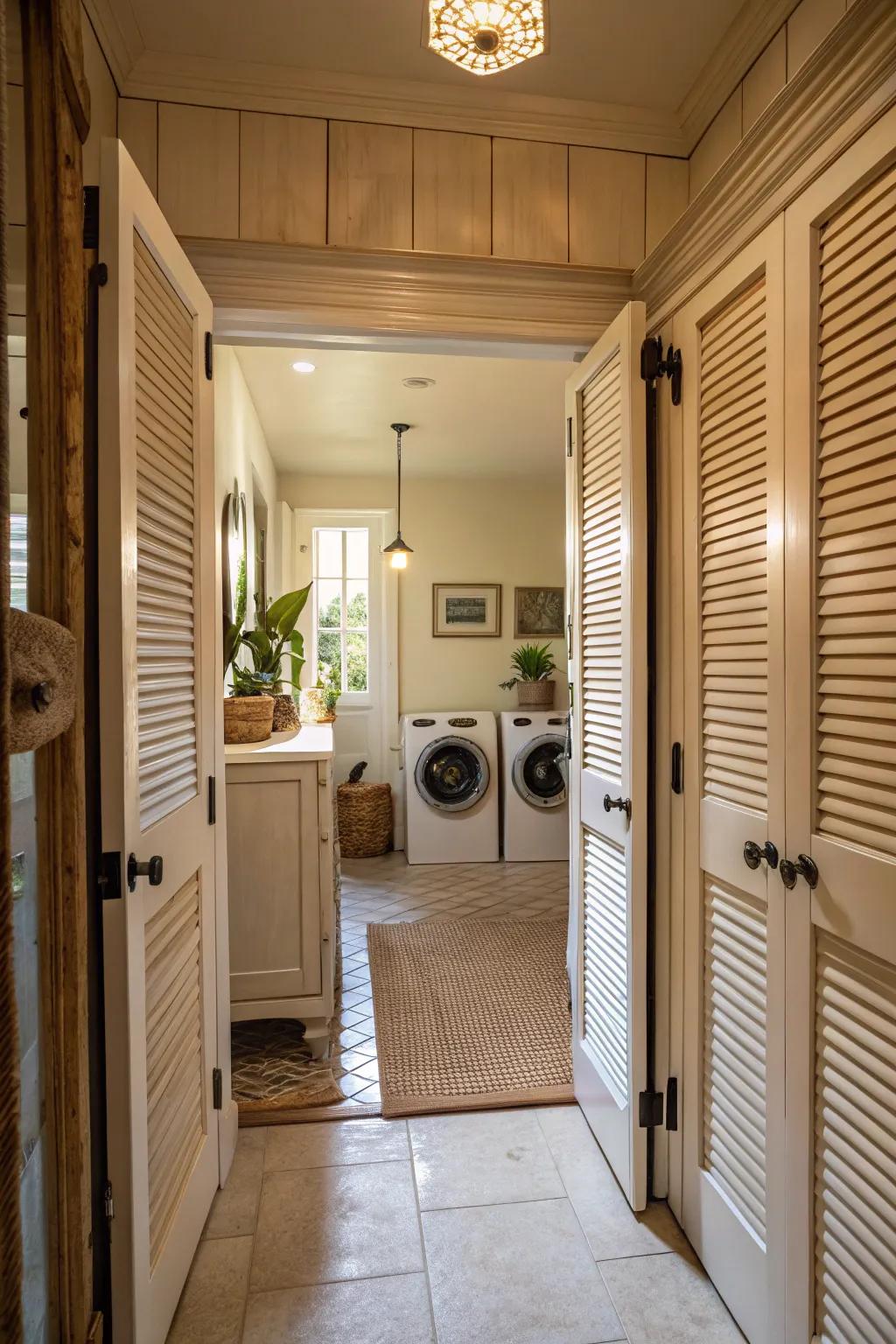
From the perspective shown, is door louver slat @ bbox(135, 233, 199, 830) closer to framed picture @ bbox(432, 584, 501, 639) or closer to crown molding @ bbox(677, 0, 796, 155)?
crown molding @ bbox(677, 0, 796, 155)

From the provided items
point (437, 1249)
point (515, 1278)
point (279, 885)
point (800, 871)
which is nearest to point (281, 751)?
point (279, 885)

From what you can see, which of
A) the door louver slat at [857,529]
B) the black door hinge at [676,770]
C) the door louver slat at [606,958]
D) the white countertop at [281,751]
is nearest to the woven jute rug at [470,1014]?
the door louver slat at [606,958]

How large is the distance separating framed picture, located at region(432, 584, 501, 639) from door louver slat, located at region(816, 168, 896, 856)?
4454 millimetres

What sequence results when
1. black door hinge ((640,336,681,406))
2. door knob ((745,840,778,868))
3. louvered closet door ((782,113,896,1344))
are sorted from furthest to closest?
black door hinge ((640,336,681,406)) → door knob ((745,840,778,868)) → louvered closet door ((782,113,896,1344))

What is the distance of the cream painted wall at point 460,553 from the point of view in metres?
5.57

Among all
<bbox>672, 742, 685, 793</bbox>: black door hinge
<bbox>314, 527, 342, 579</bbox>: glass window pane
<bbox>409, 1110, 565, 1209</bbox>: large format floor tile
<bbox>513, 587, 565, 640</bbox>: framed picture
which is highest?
<bbox>314, 527, 342, 579</bbox>: glass window pane

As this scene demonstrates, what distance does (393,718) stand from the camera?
5.55 meters

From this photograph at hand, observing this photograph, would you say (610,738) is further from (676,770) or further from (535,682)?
(535,682)

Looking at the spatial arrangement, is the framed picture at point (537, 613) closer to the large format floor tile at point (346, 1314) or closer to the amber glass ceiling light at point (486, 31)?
the large format floor tile at point (346, 1314)

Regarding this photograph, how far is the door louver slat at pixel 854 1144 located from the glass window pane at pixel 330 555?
15.7ft

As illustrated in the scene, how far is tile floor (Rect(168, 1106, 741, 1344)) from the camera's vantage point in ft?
4.82

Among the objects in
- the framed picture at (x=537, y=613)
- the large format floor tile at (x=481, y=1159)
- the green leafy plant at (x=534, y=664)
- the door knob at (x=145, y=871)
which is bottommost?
the large format floor tile at (x=481, y=1159)

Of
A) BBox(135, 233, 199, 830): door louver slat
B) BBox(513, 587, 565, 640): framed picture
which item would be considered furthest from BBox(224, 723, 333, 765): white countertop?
BBox(513, 587, 565, 640): framed picture

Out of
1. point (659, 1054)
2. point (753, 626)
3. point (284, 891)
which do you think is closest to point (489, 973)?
point (284, 891)
